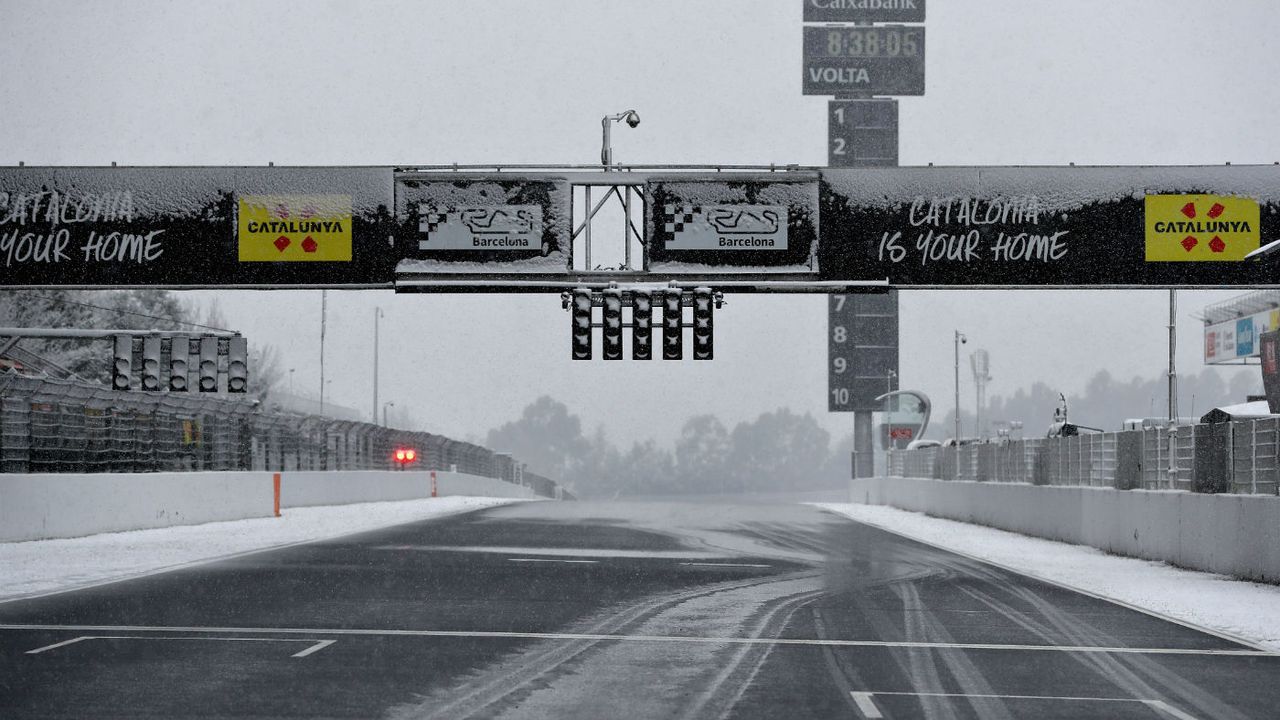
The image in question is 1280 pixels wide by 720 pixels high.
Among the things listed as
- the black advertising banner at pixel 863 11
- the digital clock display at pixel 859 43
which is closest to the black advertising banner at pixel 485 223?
the digital clock display at pixel 859 43

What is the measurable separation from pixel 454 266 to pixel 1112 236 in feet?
38.1

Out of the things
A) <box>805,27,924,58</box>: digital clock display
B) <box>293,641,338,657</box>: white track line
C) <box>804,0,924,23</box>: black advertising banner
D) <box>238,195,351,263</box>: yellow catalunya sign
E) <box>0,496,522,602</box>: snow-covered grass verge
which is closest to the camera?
<box>293,641,338,657</box>: white track line

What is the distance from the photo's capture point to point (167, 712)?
8945mm

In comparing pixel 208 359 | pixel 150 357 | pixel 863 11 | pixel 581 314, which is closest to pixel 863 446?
pixel 863 11

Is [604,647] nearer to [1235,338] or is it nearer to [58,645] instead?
[58,645]

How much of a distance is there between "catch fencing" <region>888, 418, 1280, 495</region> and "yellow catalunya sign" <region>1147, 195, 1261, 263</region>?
389 cm

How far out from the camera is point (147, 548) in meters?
24.0

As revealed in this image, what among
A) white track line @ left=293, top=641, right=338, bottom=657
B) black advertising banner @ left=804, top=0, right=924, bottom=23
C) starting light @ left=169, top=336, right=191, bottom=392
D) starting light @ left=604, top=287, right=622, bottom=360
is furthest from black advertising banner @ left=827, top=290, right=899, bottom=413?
white track line @ left=293, top=641, right=338, bottom=657

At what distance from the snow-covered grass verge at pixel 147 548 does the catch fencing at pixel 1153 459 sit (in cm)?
1283

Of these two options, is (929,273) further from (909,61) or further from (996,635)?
(909,61)

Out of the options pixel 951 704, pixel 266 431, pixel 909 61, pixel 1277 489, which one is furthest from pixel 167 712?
pixel 909 61

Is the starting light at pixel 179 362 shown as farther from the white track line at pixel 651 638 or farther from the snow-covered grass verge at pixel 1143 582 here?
the white track line at pixel 651 638

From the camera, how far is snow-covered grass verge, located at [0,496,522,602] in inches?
718

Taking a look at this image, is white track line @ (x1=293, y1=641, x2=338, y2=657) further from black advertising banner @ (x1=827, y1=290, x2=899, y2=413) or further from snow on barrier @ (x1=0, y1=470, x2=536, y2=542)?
black advertising banner @ (x1=827, y1=290, x2=899, y2=413)
